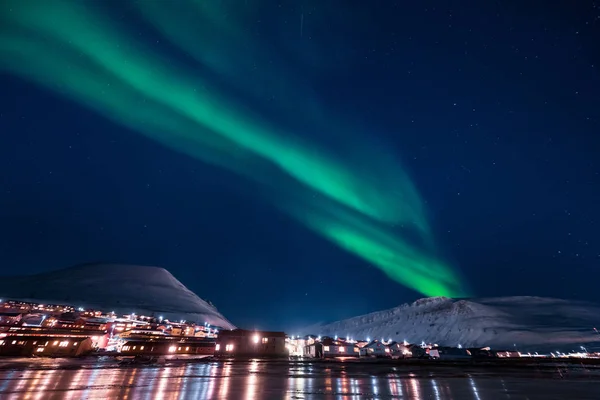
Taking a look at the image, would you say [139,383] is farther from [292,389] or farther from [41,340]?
[41,340]

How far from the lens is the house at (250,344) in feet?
256

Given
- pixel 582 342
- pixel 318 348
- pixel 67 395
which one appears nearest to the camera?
pixel 67 395

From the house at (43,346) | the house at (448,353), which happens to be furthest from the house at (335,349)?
the house at (43,346)

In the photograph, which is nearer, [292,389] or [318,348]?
[292,389]

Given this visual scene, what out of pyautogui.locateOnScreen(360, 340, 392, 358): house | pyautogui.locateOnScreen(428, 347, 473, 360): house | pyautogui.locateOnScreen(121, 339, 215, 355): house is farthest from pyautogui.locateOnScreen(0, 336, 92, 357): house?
pyautogui.locateOnScreen(428, 347, 473, 360): house

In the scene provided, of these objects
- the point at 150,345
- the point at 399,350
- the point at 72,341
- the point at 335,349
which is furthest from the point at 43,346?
the point at 399,350

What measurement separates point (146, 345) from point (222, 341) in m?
17.9

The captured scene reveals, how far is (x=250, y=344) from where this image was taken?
79.4 meters

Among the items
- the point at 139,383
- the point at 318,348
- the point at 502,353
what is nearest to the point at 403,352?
the point at 502,353

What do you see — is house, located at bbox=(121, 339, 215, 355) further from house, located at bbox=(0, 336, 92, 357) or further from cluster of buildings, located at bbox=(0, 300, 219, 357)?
house, located at bbox=(0, 336, 92, 357)

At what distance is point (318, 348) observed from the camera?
8662cm

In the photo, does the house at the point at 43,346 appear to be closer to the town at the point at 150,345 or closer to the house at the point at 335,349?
the town at the point at 150,345

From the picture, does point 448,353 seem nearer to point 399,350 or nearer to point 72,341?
point 399,350

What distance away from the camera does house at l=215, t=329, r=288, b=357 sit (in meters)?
78.1
